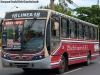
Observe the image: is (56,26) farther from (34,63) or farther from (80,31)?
(80,31)

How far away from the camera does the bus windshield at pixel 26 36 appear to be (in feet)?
39.0

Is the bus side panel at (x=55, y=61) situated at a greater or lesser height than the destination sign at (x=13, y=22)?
lesser

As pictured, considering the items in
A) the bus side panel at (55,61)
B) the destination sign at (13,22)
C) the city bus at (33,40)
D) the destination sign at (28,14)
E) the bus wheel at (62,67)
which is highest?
the destination sign at (28,14)

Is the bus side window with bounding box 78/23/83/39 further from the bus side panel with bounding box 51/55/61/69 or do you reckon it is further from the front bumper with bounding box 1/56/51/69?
the front bumper with bounding box 1/56/51/69

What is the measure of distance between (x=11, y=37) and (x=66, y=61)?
11.3 ft

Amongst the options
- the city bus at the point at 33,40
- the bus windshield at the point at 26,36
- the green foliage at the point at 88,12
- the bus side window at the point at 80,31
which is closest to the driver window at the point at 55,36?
the city bus at the point at 33,40

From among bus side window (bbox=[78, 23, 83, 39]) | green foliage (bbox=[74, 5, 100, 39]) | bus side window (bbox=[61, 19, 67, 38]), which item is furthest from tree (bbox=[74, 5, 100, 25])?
bus side window (bbox=[61, 19, 67, 38])

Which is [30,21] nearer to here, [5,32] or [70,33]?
[5,32]

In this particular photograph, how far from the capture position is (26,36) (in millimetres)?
12031

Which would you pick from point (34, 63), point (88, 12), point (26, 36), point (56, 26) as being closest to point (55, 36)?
point (56, 26)

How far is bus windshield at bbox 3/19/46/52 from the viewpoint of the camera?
468 inches

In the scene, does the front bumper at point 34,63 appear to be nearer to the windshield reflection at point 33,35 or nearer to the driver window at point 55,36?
the windshield reflection at point 33,35

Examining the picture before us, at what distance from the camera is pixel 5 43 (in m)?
12.4

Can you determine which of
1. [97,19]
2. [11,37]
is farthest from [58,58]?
[97,19]
